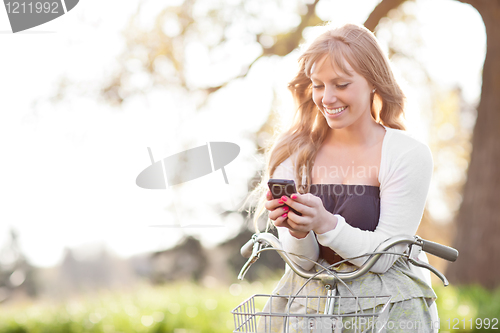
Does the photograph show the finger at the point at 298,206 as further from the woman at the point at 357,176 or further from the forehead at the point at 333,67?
the forehead at the point at 333,67

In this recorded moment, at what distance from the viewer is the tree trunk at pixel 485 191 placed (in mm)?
6341

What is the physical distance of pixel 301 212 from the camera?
165 cm

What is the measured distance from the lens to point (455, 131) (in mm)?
11898

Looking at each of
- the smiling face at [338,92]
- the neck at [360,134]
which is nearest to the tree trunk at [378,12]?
the neck at [360,134]

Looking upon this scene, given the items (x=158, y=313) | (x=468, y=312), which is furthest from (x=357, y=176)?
(x=468, y=312)

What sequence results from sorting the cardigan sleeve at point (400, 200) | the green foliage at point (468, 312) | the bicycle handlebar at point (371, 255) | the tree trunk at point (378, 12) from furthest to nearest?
the tree trunk at point (378, 12) → the green foliage at point (468, 312) → the cardigan sleeve at point (400, 200) → the bicycle handlebar at point (371, 255)

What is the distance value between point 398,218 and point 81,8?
5653mm

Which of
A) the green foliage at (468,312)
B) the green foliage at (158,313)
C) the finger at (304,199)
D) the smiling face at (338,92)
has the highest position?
the smiling face at (338,92)

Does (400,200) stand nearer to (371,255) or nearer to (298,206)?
(371,255)

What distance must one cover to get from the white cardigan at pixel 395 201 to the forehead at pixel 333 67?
0.33m

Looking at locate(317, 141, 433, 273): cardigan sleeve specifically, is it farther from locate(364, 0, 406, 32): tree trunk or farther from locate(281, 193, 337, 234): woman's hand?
locate(364, 0, 406, 32): tree trunk

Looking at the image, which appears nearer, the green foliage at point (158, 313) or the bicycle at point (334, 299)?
the bicycle at point (334, 299)

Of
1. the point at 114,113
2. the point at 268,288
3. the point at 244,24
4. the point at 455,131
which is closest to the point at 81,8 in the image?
the point at 114,113

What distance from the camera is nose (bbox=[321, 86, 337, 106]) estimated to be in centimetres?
194
